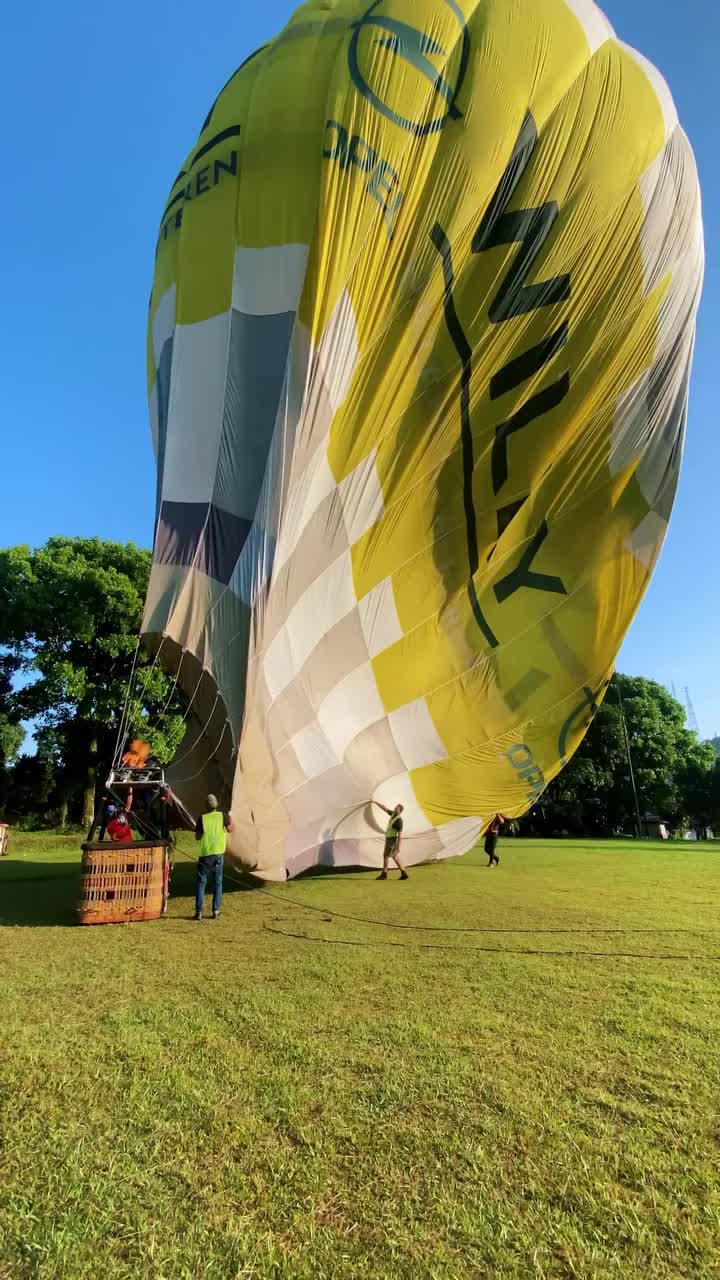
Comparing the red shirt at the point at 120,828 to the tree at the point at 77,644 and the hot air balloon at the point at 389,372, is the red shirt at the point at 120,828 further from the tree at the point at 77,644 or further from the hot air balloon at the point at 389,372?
the tree at the point at 77,644

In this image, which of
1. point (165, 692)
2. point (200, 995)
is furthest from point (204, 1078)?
point (165, 692)

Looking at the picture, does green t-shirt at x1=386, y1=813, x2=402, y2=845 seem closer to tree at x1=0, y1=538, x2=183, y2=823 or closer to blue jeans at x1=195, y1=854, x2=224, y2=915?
blue jeans at x1=195, y1=854, x2=224, y2=915

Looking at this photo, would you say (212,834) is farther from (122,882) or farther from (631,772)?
(631,772)

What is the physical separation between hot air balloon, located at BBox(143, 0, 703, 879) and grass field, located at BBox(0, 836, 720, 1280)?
8.40 ft

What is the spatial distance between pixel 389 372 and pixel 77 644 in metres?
20.0

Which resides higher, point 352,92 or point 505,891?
point 352,92

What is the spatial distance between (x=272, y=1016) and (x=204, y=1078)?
862 mm

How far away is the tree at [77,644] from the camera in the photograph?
23234mm

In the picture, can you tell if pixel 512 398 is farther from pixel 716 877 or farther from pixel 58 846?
pixel 58 846

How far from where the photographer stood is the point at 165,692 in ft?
69.9

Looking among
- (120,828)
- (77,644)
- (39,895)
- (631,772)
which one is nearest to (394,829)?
(120,828)

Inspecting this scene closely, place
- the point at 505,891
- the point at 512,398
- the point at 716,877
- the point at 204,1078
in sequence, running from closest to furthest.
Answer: the point at 204,1078
the point at 512,398
the point at 505,891
the point at 716,877

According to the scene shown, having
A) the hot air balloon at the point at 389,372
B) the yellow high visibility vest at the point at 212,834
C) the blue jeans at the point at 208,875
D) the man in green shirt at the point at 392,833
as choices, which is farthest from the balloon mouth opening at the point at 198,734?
the man in green shirt at the point at 392,833

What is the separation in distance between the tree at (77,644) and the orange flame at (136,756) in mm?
15027
